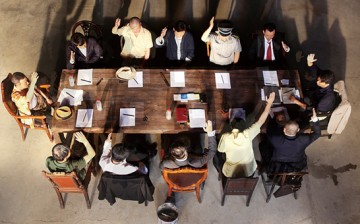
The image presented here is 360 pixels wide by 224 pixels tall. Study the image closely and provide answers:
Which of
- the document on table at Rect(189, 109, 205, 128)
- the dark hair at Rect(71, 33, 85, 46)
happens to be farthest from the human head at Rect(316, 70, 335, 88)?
the dark hair at Rect(71, 33, 85, 46)

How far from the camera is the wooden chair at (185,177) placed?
155 inches

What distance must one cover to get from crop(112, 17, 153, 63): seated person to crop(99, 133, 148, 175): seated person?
168cm

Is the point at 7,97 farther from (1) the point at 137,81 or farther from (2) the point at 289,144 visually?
(2) the point at 289,144

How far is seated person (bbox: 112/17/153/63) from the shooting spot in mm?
5227

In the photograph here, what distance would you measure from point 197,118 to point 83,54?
201 centimetres

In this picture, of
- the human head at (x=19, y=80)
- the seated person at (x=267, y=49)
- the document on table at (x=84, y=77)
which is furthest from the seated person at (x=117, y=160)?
the seated person at (x=267, y=49)

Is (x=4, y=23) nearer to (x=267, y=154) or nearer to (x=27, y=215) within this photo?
(x=27, y=215)

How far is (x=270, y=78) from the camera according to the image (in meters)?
4.97

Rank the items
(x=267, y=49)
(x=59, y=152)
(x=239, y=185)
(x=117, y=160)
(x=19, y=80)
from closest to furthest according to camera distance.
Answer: (x=59, y=152) → (x=117, y=160) → (x=239, y=185) → (x=19, y=80) → (x=267, y=49)

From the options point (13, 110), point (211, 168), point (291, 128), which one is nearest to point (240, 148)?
point (291, 128)

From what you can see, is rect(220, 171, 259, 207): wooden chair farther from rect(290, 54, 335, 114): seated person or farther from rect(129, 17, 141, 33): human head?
rect(129, 17, 141, 33): human head

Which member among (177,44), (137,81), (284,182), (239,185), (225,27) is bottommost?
(284,182)

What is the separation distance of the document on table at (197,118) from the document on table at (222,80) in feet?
1.60

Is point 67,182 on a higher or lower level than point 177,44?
lower
